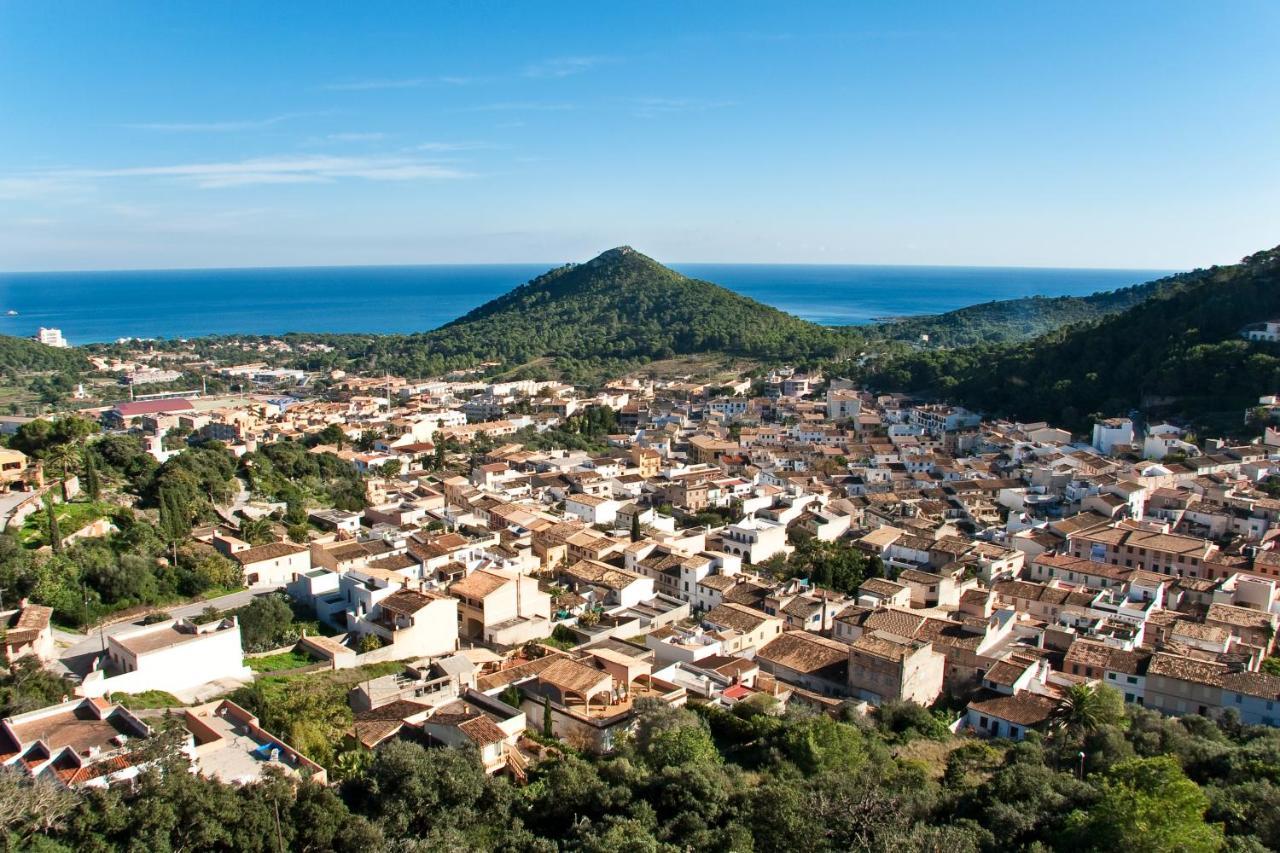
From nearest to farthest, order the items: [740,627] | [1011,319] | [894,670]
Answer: [894,670], [740,627], [1011,319]

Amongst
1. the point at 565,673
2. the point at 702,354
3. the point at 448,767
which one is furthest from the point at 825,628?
the point at 702,354

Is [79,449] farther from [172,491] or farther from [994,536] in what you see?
[994,536]

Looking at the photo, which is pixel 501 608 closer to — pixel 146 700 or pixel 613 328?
pixel 146 700

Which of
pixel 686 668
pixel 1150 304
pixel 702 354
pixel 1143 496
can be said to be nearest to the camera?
pixel 686 668

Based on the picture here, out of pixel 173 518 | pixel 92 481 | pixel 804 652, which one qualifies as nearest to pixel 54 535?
pixel 173 518

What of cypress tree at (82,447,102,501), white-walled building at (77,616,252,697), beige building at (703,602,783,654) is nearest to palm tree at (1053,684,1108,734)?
beige building at (703,602,783,654)

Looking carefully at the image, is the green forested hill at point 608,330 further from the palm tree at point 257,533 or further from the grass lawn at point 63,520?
the grass lawn at point 63,520
